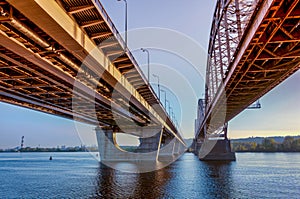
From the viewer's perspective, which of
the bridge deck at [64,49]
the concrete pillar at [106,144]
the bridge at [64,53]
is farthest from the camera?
the concrete pillar at [106,144]

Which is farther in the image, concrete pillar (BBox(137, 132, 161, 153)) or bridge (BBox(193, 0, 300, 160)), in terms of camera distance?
concrete pillar (BBox(137, 132, 161, 153))

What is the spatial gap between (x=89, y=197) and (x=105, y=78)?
371 inches

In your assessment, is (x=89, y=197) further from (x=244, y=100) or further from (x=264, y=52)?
(x=244, y=100)

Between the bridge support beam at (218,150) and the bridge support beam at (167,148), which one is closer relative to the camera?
the bridge support beam at (218,150)

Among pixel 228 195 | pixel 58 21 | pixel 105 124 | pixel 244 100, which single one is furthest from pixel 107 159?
pixel 58 21

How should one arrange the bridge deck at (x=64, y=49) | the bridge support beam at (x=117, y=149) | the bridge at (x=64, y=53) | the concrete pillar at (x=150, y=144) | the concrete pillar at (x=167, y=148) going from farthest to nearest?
the concrete pillar at (x=167, y=148)
the bridge support beam at (x=117, y=149)
the concrete pillar at (x=150, y=144)
the bridge at (x=64, y=53)
the bridge deck at (x=64, y=49)

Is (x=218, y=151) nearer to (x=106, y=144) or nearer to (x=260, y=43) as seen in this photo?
(x=106, y=144)

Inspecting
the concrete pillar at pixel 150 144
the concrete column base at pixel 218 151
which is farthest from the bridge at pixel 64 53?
the concrete column base at pixel 218 151

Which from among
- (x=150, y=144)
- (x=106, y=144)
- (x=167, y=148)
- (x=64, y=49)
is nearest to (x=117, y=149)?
(x=106, y=144)

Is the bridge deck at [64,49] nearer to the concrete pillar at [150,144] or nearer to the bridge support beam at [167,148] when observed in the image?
the concrete pillar at [150,144]

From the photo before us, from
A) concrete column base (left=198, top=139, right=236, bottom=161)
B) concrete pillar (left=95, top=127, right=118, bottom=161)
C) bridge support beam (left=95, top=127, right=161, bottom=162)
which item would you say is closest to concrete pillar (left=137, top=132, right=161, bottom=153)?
bridge support beam (left=95, top=127, right=161, bottom=162)

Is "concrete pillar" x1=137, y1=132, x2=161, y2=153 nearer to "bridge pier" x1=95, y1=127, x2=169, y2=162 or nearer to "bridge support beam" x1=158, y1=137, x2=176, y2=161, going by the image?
"bridge pier" x1=95, y1=127, x2=169, y2=162

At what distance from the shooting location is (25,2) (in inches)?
464

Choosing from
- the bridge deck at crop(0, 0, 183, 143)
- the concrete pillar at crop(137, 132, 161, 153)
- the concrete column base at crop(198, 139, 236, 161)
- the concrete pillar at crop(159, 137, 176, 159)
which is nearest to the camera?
the bridge deck at crop(0, 0, 183, 143)
